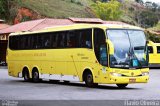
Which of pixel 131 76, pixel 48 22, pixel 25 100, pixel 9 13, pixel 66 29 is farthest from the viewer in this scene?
pixel 9 13

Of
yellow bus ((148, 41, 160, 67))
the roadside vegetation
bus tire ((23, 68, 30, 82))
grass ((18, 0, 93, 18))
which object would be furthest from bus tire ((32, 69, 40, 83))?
grass ((18, 0, 93, 18))

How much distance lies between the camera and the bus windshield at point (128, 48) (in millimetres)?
23188

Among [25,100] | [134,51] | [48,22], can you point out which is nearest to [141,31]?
[134,51]

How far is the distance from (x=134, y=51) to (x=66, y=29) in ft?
15.1

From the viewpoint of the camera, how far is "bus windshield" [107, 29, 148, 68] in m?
23.2

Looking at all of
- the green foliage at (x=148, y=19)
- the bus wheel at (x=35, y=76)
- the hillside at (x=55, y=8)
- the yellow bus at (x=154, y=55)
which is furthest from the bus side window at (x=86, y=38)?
the green foliage at (x=148, y=19)

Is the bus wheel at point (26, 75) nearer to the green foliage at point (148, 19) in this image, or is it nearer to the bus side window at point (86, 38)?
the bus side window at point (86, 38)

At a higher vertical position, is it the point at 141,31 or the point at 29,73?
the point at 141,31

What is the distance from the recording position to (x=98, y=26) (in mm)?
24156

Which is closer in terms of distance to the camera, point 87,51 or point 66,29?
point 87,51

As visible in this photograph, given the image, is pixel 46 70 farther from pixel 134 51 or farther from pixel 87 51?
pixel 134 51

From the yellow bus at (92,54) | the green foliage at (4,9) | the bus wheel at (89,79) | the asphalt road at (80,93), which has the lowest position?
the asphalt road at (80,93)

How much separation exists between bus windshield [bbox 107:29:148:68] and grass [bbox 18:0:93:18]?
205 ft

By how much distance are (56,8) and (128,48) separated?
74417 mm
